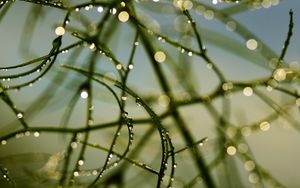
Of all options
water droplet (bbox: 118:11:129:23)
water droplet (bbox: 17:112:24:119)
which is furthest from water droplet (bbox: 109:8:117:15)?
A: water droplet (bbox: 17:112:24:119)

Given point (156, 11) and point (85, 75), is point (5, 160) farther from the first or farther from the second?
point (156, 11)

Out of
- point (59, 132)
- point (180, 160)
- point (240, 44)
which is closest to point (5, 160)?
point (59, 132)

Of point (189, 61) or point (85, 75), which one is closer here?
point (85, 75)

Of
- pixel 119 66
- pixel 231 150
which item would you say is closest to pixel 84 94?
pixel 119 66

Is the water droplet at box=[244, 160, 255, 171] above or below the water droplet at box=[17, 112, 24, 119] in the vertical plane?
below

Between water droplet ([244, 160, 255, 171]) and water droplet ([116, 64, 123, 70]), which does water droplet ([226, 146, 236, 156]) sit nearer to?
water droplet ([244, 160, 255, 171])

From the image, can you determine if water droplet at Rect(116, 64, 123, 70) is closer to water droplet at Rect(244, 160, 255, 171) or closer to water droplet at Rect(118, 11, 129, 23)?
water droplet at Rect(118, 11, 129, 23)

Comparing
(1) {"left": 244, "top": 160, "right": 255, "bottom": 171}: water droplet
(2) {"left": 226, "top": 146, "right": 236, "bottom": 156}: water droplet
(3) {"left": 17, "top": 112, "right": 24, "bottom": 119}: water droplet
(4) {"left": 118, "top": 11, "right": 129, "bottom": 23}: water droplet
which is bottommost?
(1) {"left": 244, "top": 160, "right": 255, "bottom": 171}: water droplet

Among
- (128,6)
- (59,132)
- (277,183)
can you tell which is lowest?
(277,183)

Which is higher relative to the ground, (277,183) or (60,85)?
(60,85)

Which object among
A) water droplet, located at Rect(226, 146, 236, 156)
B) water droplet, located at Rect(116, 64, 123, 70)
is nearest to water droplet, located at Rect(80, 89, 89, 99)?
water droplet, located at Rect(116, 64, 123, 70)

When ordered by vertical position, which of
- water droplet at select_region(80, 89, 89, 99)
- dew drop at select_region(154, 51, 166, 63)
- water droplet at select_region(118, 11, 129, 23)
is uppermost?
water droplet at select_region(118, 11, 129, 23)
